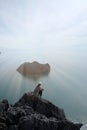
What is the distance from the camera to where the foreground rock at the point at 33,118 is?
2278 centimetres

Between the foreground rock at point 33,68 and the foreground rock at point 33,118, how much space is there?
109 metres

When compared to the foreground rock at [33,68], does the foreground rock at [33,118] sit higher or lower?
higher

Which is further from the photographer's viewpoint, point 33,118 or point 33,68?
point 33,68

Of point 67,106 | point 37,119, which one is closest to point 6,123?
point 37,119

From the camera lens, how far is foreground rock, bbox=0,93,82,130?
22.8 metres

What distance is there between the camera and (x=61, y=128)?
23344mm

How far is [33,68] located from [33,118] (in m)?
117

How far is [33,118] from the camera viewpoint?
75.2 ft

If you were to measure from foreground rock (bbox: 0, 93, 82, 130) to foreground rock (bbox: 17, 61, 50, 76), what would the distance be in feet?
357

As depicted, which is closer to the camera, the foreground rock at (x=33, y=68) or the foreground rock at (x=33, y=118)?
the foreground rock at (x=33, y=118)

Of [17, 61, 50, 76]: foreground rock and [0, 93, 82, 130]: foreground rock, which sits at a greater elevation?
[0, 93, 82, 130]: foreground rock

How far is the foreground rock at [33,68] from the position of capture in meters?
139

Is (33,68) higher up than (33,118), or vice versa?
(33,118)

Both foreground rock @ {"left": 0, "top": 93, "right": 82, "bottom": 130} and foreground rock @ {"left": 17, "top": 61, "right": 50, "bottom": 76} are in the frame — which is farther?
foreground rock @ {"left": 17, "top": 61, "right": 50, "bottom": 76}
